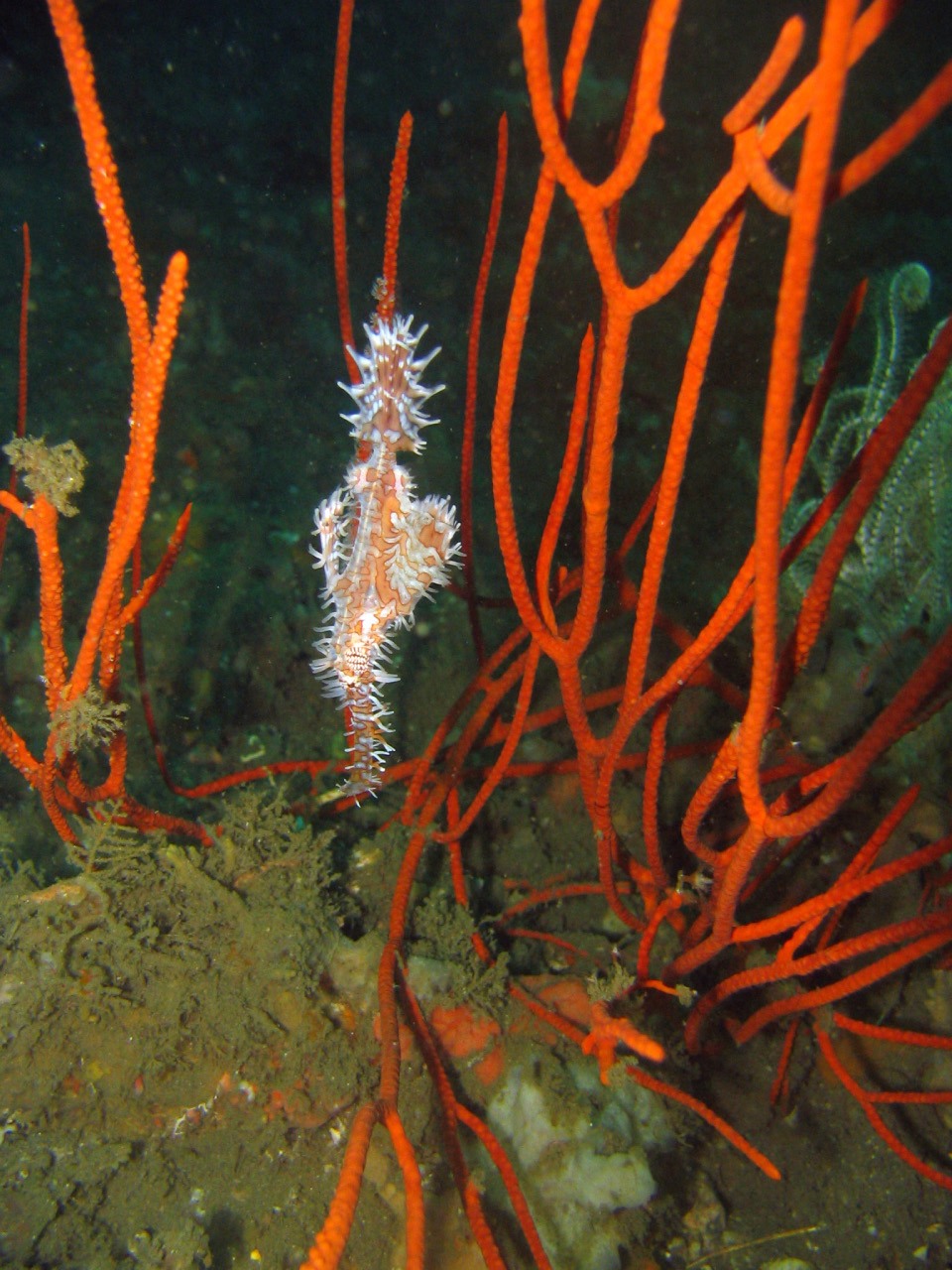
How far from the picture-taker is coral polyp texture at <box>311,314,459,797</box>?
2.46 meters

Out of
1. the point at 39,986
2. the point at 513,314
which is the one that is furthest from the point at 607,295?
the point at 39,986

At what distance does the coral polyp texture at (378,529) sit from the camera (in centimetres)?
246

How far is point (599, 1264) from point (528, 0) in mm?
3879

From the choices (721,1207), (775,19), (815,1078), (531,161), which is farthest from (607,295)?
(775,19)

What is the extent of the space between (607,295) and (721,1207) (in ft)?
12.6

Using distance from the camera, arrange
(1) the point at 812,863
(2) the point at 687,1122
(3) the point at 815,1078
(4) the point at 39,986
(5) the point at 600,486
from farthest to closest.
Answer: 1. (1) the point at 812,863
2. (3) the point at 815,1078
3. (2) the point at 687,1122
4. (4) the point at 39,986
5. (5) the point at 600,486

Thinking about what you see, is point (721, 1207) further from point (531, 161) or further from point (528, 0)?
point (531, 161)

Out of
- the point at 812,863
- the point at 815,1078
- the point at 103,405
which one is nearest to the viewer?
the point at 815,1078

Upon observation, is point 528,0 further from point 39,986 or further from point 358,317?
point 358,317

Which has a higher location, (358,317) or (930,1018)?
(358,317)

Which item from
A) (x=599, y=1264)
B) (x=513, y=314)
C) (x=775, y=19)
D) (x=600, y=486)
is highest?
(x=775, y=19)

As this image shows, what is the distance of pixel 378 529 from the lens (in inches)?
102

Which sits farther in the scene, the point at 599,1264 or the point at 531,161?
the point at 531,161

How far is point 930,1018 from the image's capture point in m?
3.69
